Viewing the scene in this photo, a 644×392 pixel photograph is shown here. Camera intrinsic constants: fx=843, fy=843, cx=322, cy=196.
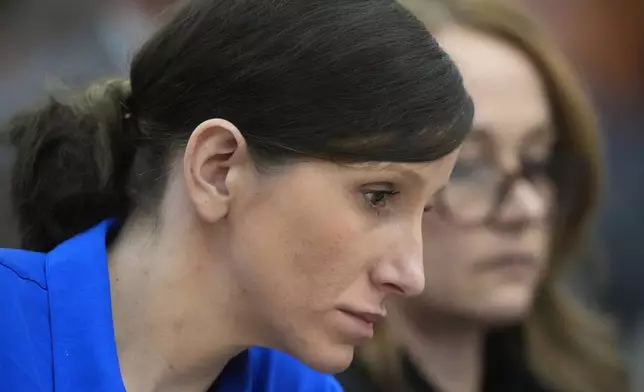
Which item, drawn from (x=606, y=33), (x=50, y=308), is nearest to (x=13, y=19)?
(x=50, y=308)

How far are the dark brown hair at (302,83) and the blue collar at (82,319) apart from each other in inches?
2.2

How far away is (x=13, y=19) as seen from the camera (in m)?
0.91

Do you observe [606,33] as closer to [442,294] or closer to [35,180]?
[442,294]

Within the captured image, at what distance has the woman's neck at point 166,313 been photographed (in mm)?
512

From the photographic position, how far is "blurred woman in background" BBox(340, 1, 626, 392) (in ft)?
2.57

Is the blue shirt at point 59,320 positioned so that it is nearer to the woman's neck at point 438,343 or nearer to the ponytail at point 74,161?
the ponytail at point 74,161

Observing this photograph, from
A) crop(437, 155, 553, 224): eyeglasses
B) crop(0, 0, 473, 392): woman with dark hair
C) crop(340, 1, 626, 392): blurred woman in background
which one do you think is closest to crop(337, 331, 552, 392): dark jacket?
crop(340, 1, 626, 392): blurred woman in background

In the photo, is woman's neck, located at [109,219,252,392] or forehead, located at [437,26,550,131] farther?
forehead, located at [437,26,550,131]

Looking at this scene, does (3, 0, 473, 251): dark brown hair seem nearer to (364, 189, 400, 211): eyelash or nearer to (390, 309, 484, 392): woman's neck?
(364, 189, 400, 211): eyelash

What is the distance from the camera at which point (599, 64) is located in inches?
44.0

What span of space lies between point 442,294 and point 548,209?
0.15 m

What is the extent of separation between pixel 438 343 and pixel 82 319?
43 cm

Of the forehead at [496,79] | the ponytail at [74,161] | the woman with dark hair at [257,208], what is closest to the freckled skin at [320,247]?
the woman with dark hair at [257,208]

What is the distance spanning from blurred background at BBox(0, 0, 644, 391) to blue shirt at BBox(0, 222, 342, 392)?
42 cm
